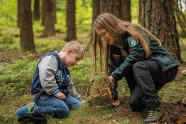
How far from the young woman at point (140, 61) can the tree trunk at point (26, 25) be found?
5.82 metres

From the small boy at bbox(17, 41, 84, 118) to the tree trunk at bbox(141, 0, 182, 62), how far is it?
2189 millimetres

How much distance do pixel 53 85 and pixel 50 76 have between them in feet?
0.47

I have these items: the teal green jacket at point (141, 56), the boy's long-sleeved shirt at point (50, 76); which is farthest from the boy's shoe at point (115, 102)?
the boy's long-sleeved shirt at point (50, 76)

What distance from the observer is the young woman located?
2748 millimetres

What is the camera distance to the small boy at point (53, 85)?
3123mm

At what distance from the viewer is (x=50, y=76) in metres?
3.19

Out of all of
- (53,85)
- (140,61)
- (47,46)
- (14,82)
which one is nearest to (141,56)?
(140,61)

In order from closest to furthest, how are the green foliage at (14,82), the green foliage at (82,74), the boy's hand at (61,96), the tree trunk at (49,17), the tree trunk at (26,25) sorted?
the boy's hand at (61,96), the green foliage at (14,82), the green foliage at (82,74), the tree trunk at (26,25), the tree trunk at (49,17)

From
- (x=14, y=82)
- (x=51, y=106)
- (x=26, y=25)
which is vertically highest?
(x=26, y=25)

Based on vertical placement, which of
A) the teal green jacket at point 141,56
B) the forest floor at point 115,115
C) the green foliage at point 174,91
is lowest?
the green foliage at point 174,91

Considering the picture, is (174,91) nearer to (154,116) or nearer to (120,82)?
(120,82)

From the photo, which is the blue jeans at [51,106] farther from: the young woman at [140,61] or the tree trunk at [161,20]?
the tree trunk at [161,20]

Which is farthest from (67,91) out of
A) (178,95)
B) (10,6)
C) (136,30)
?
(10,6)

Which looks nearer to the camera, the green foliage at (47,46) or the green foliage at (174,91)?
the green foliage at (174,91)
